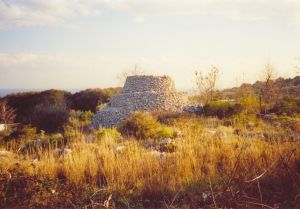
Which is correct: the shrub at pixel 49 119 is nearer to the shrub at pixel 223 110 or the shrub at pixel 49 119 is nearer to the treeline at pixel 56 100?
the treeline at pixel 56 100

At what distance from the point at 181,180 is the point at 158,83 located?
17103 millimetres

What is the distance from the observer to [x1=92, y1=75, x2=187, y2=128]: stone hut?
21.0 m

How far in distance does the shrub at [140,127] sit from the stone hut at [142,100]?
3925 millimetres

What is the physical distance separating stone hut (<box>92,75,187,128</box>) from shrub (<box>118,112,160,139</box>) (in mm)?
3925

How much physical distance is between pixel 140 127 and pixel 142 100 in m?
6.83

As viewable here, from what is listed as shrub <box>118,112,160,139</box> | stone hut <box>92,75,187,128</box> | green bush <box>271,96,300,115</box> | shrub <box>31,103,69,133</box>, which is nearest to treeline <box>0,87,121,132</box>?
shrub <box>31,103,69,133</box>

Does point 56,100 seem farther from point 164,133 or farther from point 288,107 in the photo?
point 164,133

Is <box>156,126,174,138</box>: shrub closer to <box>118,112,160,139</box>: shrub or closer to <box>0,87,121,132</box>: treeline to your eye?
<box>118,112,160,139</box>: shrub

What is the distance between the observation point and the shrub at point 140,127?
1474cm

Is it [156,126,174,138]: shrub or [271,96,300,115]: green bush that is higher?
[271,96,300,115]: green bush

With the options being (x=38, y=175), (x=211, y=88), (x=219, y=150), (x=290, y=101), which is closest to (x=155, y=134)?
(x=219, y=150)

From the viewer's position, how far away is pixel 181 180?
261 inches

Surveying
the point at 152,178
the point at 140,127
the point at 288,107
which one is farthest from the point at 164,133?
the point at 288,107

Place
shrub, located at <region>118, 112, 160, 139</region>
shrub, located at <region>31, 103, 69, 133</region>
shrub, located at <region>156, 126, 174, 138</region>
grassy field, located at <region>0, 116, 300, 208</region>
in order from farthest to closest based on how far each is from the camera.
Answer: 1. shrub, located at <region>31, 103, 69, 133</region>
2. shrub, located at <region>118, 112, 160, 139</region>
3. shrub, located at <region>156, 126, 174, 138</region>
4. grassy field, located at <region>0, 116, 300, 208</region>
